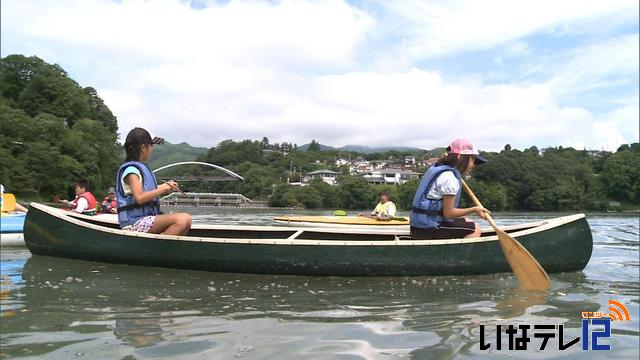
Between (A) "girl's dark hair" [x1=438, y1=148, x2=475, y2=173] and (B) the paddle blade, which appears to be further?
(A) "girl's dark hair" [x1=438, y1=148, x2=475, y2=173]

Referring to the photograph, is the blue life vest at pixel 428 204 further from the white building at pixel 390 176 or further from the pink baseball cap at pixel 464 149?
the white building at pixel 390 176

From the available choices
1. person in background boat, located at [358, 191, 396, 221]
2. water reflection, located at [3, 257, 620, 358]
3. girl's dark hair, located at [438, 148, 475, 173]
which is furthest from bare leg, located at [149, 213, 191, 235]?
person in background boat, located at [358, 191, 396, 221]

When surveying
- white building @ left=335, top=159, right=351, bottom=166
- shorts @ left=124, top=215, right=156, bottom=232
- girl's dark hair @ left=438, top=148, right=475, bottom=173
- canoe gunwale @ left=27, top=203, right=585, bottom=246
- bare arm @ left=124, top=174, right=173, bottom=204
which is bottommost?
canoe gunwale @ left=27, top=203, right=585, bottom=246

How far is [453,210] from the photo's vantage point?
5918 mm

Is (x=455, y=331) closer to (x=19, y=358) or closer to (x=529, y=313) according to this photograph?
(x=529, y=313)

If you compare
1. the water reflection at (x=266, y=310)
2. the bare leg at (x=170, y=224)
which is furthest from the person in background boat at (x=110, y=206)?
the bare leg at (x=170, y=224)

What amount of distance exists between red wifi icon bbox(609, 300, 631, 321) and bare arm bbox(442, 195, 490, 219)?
1.54 metres

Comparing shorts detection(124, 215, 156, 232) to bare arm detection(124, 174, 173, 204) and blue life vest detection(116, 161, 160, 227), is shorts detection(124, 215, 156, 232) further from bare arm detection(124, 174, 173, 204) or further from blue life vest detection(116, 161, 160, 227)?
bare arm detection(124, 174, 173, 204)

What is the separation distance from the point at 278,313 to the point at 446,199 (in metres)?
2.51

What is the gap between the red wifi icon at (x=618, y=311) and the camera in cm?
451

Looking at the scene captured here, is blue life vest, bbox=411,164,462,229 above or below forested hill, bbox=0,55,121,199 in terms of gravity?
below

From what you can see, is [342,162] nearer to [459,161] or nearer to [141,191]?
[459,161]

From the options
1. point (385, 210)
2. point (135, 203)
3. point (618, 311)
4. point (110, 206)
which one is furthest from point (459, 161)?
point (110, 206)

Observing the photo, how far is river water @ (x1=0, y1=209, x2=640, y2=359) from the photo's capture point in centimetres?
337
